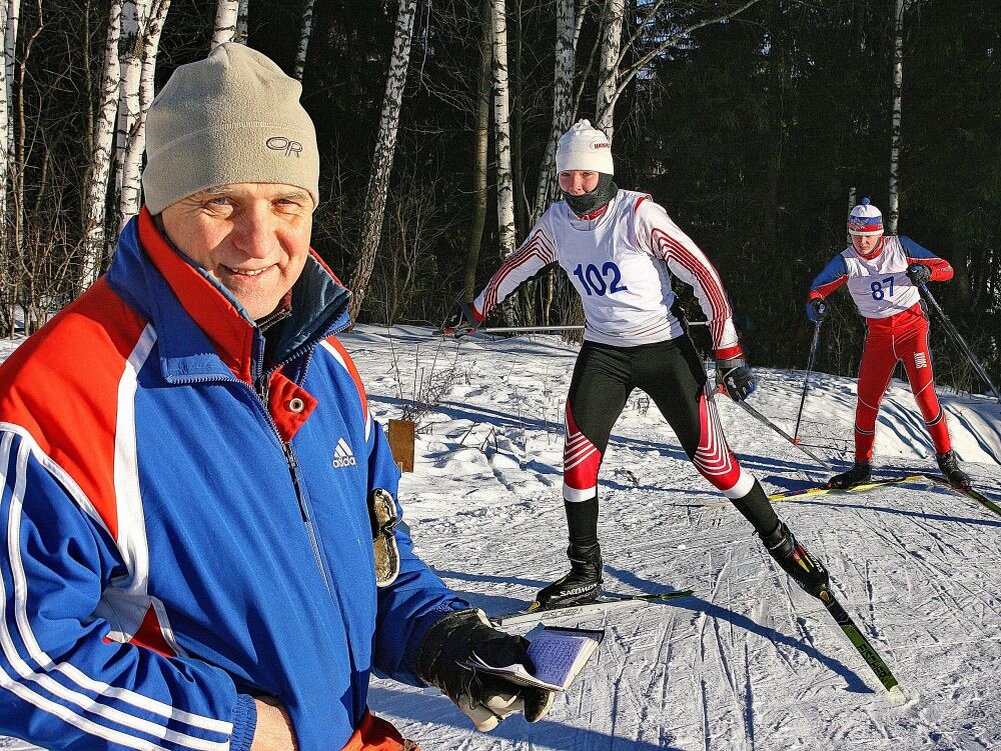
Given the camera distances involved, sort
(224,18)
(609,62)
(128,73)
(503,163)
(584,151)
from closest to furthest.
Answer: (584,151) < (224,18) < (128,73) < (609,62) < (503,163)

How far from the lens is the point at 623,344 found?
182 inches

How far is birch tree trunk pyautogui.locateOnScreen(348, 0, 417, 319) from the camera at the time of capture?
1164 centimetres

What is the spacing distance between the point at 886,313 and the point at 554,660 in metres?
6.64

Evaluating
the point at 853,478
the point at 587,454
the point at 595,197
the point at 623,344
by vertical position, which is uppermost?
the point at 595,197

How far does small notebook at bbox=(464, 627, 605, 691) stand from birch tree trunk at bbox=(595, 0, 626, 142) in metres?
11.0

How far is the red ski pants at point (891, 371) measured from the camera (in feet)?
23.5

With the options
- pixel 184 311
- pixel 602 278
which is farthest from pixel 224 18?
pixel 184 311

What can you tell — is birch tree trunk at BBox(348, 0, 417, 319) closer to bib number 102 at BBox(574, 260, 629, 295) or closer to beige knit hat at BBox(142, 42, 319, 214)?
bib number 102 at BBox(574, 260, 629, 295)

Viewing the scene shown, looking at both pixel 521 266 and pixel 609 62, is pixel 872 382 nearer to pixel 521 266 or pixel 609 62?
pixel 521 266

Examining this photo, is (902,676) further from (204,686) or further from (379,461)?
(204,686)

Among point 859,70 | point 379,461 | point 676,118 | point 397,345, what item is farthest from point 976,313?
point 379,461

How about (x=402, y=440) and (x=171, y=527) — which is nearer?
(x=171, y=527)

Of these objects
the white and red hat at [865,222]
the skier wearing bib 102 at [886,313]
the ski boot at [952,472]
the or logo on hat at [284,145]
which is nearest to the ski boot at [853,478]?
the skier wearing bib 102 at [886,313]

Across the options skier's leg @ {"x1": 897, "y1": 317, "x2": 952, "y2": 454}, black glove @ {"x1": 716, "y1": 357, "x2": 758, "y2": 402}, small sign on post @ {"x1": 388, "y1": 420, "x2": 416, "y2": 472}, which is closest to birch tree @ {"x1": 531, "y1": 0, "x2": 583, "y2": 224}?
skier's leg @ {"x1": 897, "y1": 317, "x2": 952, "y2": 454}
